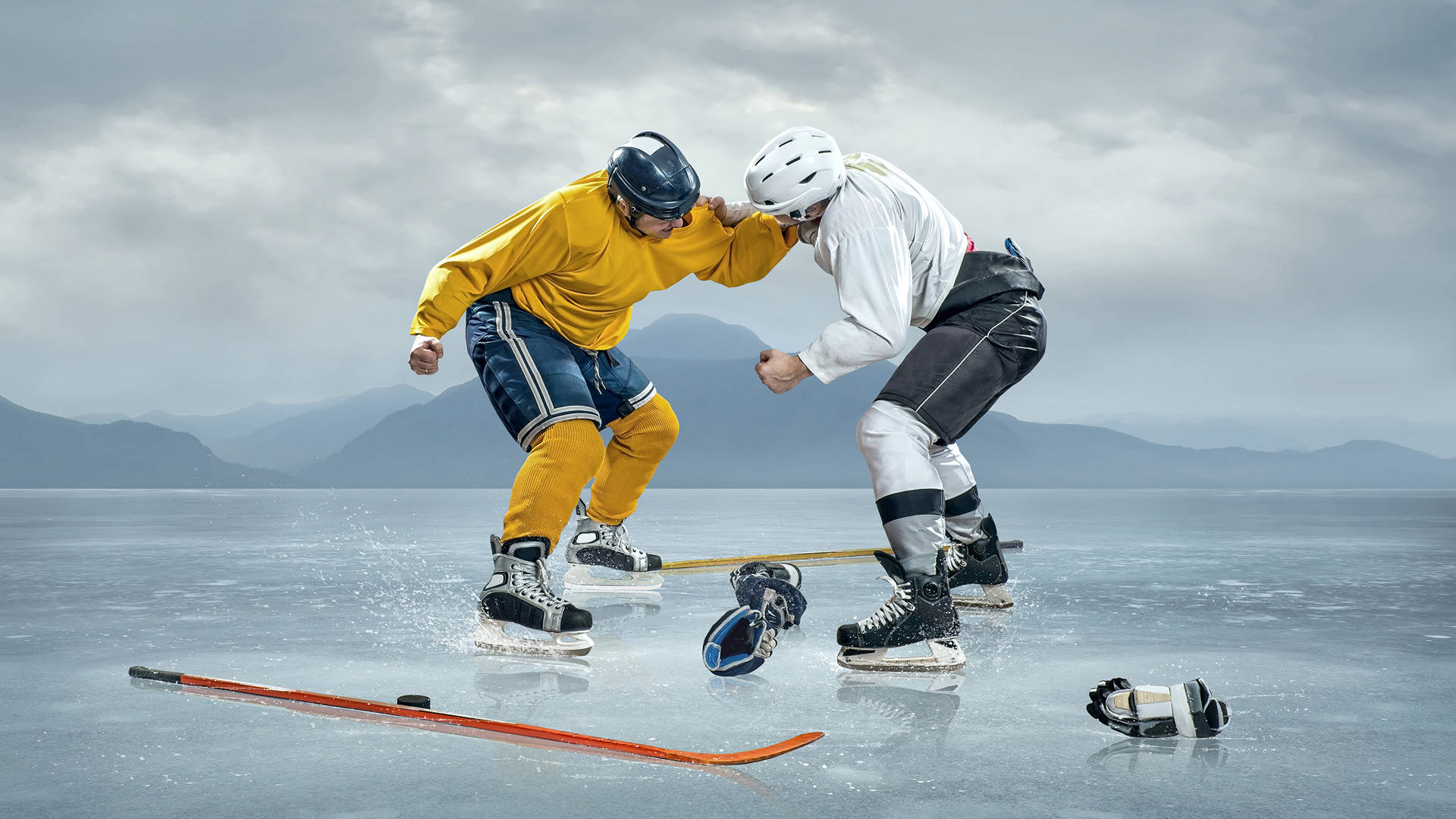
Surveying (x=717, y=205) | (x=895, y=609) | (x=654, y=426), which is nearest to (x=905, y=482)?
(x=895, y=609)

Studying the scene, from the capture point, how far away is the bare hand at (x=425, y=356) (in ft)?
11.0

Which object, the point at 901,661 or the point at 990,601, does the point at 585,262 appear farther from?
the point at 990,601

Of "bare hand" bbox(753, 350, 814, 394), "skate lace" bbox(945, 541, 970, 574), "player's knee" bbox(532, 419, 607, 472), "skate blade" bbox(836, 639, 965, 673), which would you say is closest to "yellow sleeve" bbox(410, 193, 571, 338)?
"player's knee" bbox(532, 419, 607, 472)

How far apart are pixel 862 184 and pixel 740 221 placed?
105 centimetres

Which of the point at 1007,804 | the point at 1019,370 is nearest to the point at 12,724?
the point at 1007,804

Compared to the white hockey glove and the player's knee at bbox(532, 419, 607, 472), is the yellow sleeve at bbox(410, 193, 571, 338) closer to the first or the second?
the player's knee at bbox(532, 419, 607, 472)

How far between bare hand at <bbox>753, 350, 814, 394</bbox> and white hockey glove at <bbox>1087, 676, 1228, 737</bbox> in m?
1.26

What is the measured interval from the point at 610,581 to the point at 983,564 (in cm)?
185

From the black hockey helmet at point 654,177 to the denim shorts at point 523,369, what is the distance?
0.60 meters

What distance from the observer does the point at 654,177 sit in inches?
137

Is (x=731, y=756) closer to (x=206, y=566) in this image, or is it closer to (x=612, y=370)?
(x=612, y=370)

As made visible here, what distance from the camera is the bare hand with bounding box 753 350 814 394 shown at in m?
3.02

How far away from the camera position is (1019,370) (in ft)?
10.8

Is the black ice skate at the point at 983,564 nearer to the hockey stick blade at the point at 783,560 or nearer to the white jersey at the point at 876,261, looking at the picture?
the hockey stick blade at the point at 783,560
